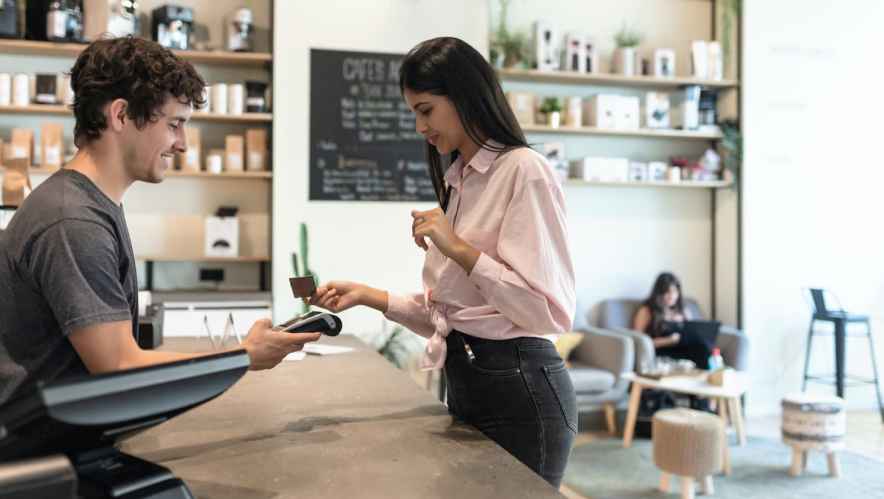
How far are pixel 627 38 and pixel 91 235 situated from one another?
517 cm

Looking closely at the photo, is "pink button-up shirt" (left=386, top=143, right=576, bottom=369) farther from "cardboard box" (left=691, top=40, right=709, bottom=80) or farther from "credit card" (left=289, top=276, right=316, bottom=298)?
"cardboard box" (left=691, top=40, right=709, bottom=80)

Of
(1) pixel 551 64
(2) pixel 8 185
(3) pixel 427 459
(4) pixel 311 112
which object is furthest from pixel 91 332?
(1) pixel 551 64

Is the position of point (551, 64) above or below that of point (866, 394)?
above

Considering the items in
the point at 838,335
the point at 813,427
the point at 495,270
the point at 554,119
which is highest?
the point at 554,119

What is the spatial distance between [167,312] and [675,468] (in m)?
2.76

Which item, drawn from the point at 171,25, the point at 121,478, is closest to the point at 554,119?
the point at 171,25

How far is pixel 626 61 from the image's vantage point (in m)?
5.64

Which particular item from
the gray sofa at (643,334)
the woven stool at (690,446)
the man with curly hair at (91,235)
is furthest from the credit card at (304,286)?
the gray sofa at (643,334)

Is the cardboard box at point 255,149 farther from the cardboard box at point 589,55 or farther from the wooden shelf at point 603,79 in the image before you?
the cardboard box at point 589,55

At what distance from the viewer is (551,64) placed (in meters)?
5.50

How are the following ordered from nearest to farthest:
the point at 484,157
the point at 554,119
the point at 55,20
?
the point at 484,157
the point at 55,20
the point at 554,119

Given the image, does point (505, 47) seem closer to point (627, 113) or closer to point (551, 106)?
point (551, 106)

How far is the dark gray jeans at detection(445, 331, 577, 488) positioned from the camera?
61.5 inches

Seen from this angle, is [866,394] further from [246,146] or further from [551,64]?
[246,146]
